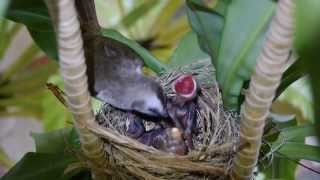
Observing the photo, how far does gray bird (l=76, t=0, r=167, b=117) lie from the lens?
23.0 inches

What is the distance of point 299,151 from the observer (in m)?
0.68

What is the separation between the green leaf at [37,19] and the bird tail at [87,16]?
2.5 inches

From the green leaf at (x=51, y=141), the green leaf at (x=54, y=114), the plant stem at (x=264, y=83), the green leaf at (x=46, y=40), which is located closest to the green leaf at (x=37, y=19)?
the green leaf at (x=46, y=40)

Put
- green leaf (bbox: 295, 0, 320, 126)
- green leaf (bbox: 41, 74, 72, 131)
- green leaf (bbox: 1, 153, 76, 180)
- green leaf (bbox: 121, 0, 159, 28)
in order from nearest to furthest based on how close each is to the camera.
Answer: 1. green leaf (bbox: 295, 0, 320, 126)
2. green leaf (bbox: 1, 153, 76, 180)
3. green leaf (bbox: 41, 74, 72, 131)
4. green leaf (bbox: 121, 0, 159, 28)

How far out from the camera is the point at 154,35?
5.02 feet

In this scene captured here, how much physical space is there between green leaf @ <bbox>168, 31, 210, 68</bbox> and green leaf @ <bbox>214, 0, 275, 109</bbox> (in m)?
0.13

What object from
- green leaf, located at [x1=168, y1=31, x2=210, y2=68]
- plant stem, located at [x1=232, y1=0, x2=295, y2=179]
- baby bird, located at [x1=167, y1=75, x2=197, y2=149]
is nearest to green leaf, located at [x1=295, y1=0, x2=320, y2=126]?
plant stem, located at [x1=232, y1=0, x2=295, y2=179]

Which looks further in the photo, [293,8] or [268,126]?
[268,126]

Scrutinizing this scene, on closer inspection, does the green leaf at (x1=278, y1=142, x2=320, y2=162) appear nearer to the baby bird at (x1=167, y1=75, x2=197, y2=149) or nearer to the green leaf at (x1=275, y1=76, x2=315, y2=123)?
the baby bird at (x1=167, y1=75, x2=197, y2=149)

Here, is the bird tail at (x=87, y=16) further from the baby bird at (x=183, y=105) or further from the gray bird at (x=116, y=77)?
the baby bird at (x=183, y=105)

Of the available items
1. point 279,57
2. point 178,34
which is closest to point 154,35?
point 178,34

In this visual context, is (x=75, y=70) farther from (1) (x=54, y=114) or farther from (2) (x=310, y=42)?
(1) (x=54, y=114)

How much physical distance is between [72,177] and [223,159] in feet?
0.81

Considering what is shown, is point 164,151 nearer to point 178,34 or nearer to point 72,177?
point 72,177
